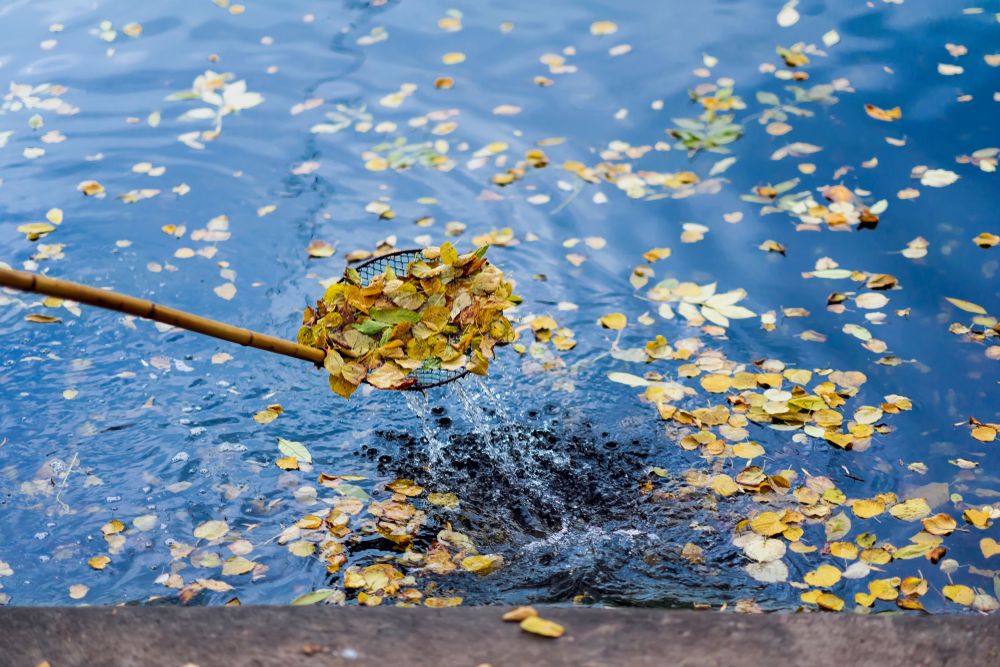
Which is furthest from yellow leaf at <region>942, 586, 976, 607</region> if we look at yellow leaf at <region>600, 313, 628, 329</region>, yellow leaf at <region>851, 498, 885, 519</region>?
yellow leaf at <region>600, 313, 628, 329</region>

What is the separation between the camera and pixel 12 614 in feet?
6.08

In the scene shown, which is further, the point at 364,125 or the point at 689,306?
the point at 364,125

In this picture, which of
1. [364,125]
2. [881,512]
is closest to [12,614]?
[881,512]

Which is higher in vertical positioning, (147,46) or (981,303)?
(147,46)

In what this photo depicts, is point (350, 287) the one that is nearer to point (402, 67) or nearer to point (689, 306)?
point (689, 306)

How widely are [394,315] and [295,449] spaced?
0.72 m

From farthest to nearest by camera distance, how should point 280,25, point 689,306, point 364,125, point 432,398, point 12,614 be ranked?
point 280,25 → point 364,125 → point 689,306 → point 432,398 → point 12,614

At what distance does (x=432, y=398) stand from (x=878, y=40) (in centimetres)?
371

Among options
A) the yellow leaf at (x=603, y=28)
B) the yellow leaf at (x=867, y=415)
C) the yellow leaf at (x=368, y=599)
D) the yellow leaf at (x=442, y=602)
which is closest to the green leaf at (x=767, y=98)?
the yellow leaf at (x=603, y=28)

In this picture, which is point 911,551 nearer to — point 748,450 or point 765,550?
point 765,550

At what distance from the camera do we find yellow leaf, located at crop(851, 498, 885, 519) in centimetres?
241

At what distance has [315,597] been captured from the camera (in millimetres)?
2230

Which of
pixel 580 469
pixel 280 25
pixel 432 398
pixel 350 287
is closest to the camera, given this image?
pixel 350 287

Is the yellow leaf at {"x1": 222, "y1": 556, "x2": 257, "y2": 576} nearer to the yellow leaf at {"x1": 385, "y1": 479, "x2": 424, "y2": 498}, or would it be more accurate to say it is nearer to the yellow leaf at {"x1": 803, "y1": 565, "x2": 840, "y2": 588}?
the yellow leaf at {"x1": 385, "y1": 479, "x2": 424, "y2": 498}
